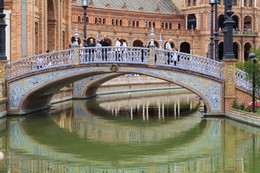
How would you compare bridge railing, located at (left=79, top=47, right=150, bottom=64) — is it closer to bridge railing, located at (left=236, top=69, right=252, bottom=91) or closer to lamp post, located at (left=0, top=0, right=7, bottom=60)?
lamp post, located at (left=0, top=0, right=7, bottom=60)

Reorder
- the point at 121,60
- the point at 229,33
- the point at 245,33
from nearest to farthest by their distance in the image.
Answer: the point at 229,33 < the point at 121,60 < the point at 245,33

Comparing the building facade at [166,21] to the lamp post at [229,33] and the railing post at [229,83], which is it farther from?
the railing post at [229,83]

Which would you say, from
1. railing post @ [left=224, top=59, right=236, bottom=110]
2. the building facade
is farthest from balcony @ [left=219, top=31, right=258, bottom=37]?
railing post @ [left=224, top=59, right=236, bottom=110]

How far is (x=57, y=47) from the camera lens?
109ft

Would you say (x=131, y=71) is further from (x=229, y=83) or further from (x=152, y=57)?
(x=229, y=83)

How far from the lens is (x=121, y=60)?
2328cm

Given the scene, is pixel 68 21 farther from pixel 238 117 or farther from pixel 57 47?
pixel 238 117

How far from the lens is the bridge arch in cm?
2244

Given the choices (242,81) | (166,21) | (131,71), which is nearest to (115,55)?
(131,71)

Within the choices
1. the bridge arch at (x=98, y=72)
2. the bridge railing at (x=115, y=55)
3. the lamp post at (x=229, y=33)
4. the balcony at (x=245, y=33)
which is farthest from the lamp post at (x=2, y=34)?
the balcony at (x=245, y=33)

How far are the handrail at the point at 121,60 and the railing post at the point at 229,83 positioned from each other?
0.34 metres

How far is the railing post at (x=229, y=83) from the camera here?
22.1 metres

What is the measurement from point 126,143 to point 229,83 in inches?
268

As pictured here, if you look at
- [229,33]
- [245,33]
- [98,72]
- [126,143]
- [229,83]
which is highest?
[245,33]
